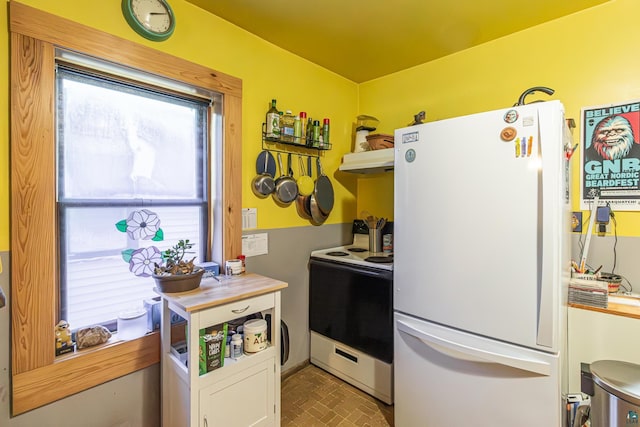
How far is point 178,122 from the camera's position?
1.74 m

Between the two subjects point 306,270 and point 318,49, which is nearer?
point 318,49

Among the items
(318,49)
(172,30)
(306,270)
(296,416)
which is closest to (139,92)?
(172,30)

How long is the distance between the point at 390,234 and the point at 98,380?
77.2 inches

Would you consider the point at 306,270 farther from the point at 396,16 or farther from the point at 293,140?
the point at 396,16

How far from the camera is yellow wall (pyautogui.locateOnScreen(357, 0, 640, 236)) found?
5.29 ft

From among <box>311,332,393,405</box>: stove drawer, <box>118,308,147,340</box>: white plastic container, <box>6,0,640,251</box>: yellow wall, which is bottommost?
<box>311,332,393,405</box>: stove drawer

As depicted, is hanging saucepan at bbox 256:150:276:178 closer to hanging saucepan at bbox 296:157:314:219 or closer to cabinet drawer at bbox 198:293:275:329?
hanging saucepan at bbox 296:157:314:219

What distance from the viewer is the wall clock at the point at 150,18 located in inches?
56.5

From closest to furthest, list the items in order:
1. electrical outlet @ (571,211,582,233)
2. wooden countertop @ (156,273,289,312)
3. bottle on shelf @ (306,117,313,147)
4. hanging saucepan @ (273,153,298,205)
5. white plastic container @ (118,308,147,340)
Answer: wooden countertop @ (156,273,289,312) → white plastic container @ (118,308,147,340) → electrical outlet @ (571,211,582,233) → hanging saucepan @ (273,153,298,205) → bottle on shelf @ (306,117,313,147)

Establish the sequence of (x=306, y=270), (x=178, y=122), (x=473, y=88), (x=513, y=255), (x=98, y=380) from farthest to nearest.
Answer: (x=306, y=270), (x=473, y=88), (x=178, y=122), (x=98, y=380), (x=513, y=255)

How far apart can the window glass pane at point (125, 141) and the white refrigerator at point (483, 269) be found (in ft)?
4.05

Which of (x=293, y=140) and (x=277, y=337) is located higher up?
(x=293, y=140)

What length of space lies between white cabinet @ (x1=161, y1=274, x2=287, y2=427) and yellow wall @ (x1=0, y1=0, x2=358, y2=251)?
65 cm

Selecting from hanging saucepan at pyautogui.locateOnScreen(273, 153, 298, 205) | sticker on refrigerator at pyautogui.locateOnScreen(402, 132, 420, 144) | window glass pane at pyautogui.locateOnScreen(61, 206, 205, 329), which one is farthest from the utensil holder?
window glass pane at pyautogui.locateOnScreen(61, 206, 205, 329)
